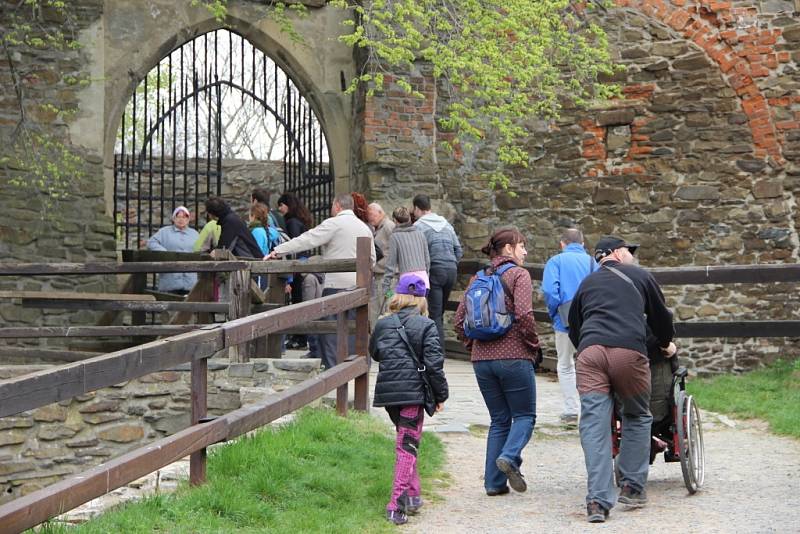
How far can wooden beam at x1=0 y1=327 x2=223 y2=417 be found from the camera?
3.63m

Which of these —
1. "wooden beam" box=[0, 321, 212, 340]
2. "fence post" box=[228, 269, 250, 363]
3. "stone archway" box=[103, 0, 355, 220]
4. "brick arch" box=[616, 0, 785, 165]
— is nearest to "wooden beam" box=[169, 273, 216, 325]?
"wooden beam" box=[0, 321, 212, 340]

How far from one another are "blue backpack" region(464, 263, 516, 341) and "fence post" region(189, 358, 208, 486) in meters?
1.60

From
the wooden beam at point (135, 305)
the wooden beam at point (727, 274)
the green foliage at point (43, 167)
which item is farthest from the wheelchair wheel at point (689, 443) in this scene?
the green foliage at point (43, 167)

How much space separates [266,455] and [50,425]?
3.42 metres

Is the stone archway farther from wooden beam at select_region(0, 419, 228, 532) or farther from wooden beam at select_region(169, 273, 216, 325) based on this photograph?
wooden beam at select_region(0, 419, 228, 532)

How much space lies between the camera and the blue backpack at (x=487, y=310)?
6043 mm

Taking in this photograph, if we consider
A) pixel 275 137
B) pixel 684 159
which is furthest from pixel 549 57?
pixel 275 137

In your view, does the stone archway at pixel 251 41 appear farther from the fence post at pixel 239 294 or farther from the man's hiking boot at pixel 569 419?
the man's hiking boot at pixel 569 419

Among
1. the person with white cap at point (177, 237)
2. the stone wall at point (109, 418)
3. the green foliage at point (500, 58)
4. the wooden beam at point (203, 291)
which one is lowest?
the stone wall at point (109, 418)

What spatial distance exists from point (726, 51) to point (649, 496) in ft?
24.0

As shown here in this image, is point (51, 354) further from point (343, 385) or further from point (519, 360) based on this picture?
point (519, 360)

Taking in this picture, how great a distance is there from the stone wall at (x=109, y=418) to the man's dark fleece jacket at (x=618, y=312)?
3.28 m

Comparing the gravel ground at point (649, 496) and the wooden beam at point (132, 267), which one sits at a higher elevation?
the wooden beam at point (132, 267)

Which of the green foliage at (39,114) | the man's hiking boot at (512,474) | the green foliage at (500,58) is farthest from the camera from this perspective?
the green foliage at (39,114)
